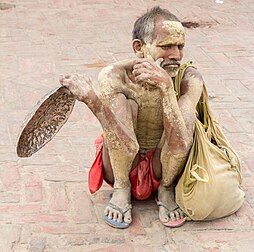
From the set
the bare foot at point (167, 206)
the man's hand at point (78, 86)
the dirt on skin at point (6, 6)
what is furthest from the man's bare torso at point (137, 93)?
the dirt on skin at point (6, 6)

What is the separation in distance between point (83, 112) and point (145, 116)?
4.61 feet

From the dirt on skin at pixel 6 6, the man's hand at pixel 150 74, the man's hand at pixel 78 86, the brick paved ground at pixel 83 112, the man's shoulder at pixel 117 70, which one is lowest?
the dirt on skin at pixel 6 6

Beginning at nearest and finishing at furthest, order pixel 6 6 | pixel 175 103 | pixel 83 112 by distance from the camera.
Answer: pixel 175 103 < pixel 83 112 < pixel 6 6

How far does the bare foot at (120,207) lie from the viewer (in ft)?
10.7

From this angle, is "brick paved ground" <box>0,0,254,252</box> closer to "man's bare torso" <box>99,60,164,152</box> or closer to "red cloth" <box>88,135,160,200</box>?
"red cloth" <box>88,135,160,200</box>

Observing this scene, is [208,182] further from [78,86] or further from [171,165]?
[78,86]

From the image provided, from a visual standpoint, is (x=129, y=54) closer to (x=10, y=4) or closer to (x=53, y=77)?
(x=53, y=77)

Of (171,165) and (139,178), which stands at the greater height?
(171,165)

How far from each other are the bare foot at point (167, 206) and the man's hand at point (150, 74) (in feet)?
2.23

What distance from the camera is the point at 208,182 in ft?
10.5

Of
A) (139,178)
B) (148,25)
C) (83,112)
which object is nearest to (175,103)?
(148,25)

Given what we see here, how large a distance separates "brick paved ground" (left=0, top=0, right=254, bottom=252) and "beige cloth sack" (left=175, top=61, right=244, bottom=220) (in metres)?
0.10

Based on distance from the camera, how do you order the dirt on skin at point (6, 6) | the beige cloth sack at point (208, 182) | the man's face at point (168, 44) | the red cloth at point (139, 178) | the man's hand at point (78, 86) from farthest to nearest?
the dirt on skin at point (6, 6)
the red cloth at point (139, 178)
the beige cloth sack at point (208, 182)
the man's face at point (168, 44)
the man's hand at point (78, 86)

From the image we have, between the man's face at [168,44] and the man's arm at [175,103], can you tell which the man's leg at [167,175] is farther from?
the man's face at [168,44]
